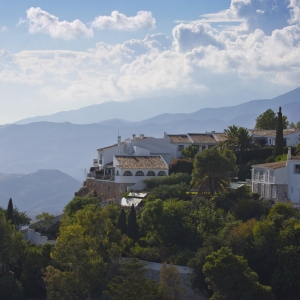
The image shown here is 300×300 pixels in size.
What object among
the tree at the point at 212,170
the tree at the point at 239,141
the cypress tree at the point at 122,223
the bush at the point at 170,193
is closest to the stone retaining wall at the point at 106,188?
the bush at the point at 170,193

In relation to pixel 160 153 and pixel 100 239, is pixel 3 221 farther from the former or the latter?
pixel 160 153

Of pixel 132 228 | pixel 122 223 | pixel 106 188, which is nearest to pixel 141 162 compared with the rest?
pixel 106 188

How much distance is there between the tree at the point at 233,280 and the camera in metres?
36.6

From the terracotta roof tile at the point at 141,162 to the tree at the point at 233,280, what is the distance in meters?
25.0

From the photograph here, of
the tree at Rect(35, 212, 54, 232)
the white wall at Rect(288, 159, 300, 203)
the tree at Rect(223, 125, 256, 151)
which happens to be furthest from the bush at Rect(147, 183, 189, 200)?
the tree at Rect(223, 125, 256, 151)

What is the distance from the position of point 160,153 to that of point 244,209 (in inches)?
1012

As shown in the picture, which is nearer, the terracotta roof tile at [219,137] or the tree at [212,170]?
the tree at [212,170]

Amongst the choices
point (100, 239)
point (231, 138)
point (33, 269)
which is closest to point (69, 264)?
point (100, 239)

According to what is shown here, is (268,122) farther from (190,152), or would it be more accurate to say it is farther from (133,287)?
(133,287)

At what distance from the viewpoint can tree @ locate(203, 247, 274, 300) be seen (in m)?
36.6

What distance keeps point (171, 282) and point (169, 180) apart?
19.5m

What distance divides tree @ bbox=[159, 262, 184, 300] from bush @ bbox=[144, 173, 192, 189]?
18518mm

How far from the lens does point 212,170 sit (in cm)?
5194

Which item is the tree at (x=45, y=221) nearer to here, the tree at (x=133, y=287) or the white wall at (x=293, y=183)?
the tree at (x=133, y=287)
